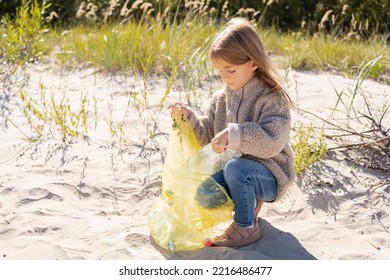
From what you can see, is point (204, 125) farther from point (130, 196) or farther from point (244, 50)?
point (130, 196)

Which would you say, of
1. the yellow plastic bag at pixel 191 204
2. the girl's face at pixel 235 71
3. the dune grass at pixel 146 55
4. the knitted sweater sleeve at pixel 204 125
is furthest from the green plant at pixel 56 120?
the girl's face at pixel 235 71

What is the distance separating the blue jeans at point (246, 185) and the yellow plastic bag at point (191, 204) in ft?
0.15

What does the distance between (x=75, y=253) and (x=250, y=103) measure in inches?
40.0

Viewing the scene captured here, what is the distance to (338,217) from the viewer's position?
11.4 feet

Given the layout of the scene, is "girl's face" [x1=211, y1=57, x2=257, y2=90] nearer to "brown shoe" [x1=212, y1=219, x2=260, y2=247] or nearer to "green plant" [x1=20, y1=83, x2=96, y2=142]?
"brown shoe" [x1=212, y1=219, x2=260, y2=247]

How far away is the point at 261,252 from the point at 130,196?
0.87 m

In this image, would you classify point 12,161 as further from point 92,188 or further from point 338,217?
point 338,217

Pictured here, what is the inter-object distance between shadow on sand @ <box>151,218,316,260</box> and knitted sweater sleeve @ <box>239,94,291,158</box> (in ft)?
1.38

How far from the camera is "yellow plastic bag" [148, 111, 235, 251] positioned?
3072mm

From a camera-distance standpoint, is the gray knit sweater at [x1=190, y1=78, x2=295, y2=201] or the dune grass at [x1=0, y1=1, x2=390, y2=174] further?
the dune grass at [x1=0, y1=1, x2=390, y2=174]

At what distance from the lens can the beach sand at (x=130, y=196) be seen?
312cm

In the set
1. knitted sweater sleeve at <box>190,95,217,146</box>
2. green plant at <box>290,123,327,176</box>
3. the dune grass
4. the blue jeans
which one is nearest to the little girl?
the blue jeans

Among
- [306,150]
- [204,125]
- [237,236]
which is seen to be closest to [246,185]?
[237,236]

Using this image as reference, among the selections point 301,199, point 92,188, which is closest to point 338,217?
point 301,199
